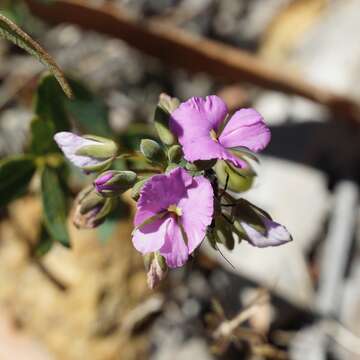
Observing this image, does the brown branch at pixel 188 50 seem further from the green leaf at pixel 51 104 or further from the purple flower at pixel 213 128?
the purple flower at pixel 213 128

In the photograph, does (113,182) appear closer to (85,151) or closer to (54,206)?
(85,151)

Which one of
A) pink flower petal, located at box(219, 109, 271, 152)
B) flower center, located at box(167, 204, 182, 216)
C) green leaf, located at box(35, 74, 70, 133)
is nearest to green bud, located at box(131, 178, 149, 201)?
flower center, located at box(167, 204, 182, 216)

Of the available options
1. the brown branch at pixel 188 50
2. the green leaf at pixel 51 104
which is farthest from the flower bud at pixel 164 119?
the brown branch at pixel 188 50

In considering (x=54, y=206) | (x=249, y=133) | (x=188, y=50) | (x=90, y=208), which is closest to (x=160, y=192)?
(x=249, y=133)

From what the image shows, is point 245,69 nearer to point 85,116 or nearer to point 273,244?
point 85,116

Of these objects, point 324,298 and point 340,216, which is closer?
point 324,298

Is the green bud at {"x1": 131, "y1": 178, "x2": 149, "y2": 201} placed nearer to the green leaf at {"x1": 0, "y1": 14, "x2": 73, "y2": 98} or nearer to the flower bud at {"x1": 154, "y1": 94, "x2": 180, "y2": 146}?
the flower bud at {"x1": 154, "y1": 94, "x2": 180, "y2": 146}

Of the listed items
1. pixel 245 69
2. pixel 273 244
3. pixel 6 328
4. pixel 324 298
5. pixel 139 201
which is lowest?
pixel 6 328

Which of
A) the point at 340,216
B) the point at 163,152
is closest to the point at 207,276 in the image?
the point at 340,216
